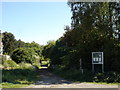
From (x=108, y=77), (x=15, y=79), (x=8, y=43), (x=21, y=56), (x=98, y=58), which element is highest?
(x=8, y=43)

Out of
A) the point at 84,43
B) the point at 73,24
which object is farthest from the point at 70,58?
the point at 73,24

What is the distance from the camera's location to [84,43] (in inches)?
726

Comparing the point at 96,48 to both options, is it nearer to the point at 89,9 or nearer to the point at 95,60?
the point at 95,60

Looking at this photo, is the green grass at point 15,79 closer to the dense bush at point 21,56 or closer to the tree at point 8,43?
the dense bush at point 21,56

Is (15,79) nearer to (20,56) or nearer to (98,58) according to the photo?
(98,58)

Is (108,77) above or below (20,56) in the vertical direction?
below

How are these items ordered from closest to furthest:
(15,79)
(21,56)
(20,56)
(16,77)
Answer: (15,79), (16,77), (20,56), (21,56)

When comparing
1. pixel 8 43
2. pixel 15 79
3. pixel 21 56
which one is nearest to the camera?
pixel 15 79

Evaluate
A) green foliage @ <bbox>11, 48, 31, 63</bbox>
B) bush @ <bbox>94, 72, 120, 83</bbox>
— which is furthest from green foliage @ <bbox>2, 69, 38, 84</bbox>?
green foliage @ <bbox>11, 48, 31, 63</bbox>

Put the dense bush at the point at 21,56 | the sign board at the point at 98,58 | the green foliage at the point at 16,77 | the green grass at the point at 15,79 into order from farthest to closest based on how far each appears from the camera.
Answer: the dense bush at the point at 21,56 < the sign board at the point at 98,58 < the green foliage at the point at 16,77 < the green grass at the point at 15,79

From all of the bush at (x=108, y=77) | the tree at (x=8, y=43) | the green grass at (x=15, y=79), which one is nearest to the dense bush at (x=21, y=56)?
the green grass at (x=15, y=79)

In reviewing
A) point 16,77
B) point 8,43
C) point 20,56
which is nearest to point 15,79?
point 16,77

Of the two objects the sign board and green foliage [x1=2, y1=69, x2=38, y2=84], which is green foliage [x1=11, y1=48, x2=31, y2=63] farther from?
the sign board

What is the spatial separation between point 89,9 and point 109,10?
191cm
